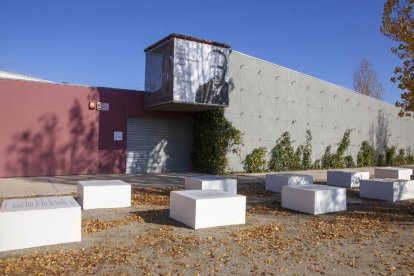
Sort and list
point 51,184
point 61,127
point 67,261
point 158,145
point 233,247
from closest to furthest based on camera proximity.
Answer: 1. point 67,261
2. point 233,247
3. point 51,184
4. point 61,127
5. point 158,145

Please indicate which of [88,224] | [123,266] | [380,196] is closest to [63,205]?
[88,224]

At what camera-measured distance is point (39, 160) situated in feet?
44.5

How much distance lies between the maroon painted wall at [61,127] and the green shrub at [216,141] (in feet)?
8.36

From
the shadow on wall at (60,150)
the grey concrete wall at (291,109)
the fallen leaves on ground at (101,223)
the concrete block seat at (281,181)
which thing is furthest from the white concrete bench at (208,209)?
the grey concrete wall at (291,109)

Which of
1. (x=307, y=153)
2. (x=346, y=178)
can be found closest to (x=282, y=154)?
(x=307, y=153)

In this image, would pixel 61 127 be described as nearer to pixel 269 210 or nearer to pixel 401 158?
pixel 269 210

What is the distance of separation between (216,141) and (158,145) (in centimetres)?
275

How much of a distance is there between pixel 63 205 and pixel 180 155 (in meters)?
11.7

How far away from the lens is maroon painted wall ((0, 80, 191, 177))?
42.8 ft

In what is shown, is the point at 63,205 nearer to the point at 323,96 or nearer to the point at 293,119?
the point at 293,119

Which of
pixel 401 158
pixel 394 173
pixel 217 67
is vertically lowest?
pixel 394 173

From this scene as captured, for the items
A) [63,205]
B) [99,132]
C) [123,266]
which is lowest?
[123,266]

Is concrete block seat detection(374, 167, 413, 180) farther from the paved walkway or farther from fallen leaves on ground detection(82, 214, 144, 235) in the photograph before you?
fallen leaves on ground detection(82, 214, 144, 235)

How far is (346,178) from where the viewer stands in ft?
41.3
